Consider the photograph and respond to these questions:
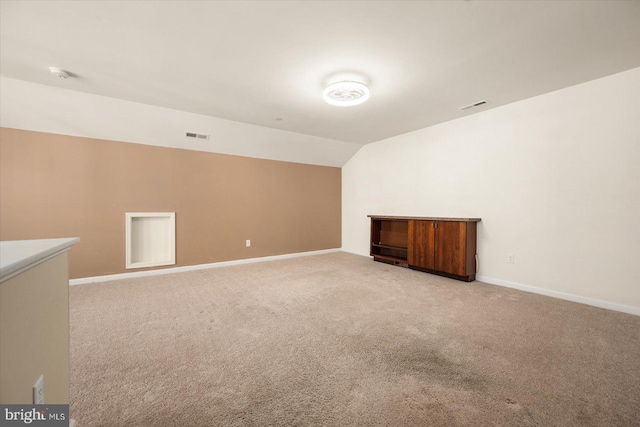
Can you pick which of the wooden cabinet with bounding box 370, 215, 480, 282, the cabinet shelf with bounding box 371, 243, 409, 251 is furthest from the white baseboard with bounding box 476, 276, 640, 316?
the cabinet shelf with bounding box 371, 243, 409, 251

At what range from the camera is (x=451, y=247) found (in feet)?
12.0

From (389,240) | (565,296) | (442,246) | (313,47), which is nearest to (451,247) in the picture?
(442,246)

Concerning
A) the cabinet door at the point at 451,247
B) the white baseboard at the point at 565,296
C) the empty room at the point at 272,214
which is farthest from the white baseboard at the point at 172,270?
the white baseboard at the point at 565,296

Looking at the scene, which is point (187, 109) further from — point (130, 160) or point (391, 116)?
point (391, 116)

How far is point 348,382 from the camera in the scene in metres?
1.51

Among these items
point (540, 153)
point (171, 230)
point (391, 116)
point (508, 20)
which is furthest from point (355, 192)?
point (508, 20)

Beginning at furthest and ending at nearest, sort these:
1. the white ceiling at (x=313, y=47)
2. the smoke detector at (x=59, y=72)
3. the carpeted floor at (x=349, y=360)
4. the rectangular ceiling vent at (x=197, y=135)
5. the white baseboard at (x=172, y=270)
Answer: the rectangular ceiling vent at (x=197, y=135), the white baseboard at (x=172, y=270), the smoke detector at (x=59, y=72), the white ceiling at (x=313, y=47), the carpeted floor at (x=349, y=360)

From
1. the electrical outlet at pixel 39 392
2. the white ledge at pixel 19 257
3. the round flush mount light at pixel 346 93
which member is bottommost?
the electrical outlet at pixel 39 392

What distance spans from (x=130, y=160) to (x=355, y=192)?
4.23 m

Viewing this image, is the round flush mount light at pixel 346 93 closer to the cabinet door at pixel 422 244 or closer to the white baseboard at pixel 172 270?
the cabinet door at pixel 422 244

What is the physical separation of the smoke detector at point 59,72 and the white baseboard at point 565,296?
5506 mm

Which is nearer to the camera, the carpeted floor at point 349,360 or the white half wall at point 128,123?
the carpeted floor at point 349,360

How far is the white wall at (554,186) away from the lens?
8.50ft

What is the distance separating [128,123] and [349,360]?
13.3 feet
